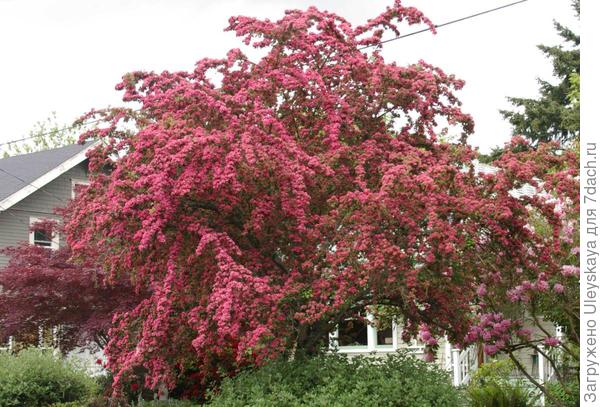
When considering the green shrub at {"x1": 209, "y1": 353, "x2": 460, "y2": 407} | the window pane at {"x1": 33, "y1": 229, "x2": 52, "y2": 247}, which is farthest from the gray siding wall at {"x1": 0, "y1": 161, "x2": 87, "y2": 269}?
the green shrub at {"x1": 209, "y1": 353, "x2": 460, "y2": 407}

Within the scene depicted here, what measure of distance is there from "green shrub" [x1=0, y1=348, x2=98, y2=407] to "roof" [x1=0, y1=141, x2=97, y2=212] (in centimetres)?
948

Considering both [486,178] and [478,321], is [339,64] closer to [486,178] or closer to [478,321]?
[486,178]

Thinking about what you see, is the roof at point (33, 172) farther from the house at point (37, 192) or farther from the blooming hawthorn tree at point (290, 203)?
the blooming hawthorn tree at point (290, 203)

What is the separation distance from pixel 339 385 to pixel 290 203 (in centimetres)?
199

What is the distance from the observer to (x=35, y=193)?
79.3 feet

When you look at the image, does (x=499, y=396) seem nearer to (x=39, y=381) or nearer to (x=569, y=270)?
(x=569, y=270)

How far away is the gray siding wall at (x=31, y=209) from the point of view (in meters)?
23.8

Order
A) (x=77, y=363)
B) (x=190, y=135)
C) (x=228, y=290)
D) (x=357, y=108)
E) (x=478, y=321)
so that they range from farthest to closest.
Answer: (x=77, y=363)
(x=478, y=321)
(x=357, y=108)
(x=190, y=135)
(x=228, y=290)

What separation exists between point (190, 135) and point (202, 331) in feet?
6.56

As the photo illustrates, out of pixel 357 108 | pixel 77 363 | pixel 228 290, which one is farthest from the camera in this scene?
pixel 77 363

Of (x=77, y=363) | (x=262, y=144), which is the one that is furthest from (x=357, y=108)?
(x=77, y=363)

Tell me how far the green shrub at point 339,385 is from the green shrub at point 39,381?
451 cm

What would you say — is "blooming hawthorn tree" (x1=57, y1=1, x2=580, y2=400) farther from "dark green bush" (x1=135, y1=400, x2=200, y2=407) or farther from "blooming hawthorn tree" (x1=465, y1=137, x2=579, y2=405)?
"dark green bush" (x1=135, y1=400, x2=200, y2=407)

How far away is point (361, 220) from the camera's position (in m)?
8.69
